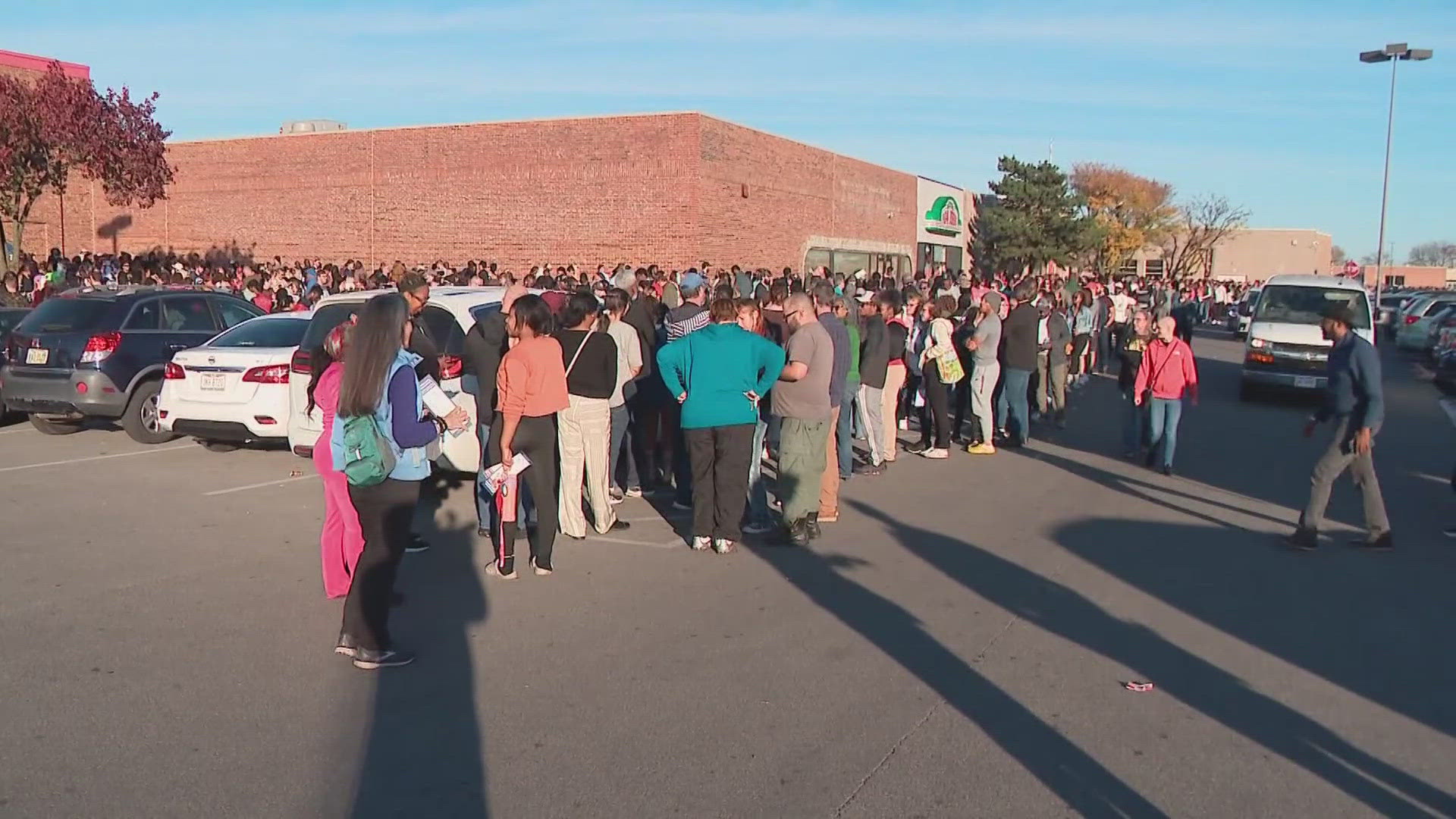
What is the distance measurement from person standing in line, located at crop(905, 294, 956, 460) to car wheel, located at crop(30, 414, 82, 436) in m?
9.85

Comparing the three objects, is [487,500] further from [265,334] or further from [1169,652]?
[265,334]

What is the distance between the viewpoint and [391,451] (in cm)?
→ 584

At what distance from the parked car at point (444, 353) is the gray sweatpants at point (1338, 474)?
247 inches

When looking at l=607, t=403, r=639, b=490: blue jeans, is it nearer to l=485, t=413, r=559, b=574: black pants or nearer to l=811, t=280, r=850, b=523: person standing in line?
l=485, t=413, r=559, b=574: black pants

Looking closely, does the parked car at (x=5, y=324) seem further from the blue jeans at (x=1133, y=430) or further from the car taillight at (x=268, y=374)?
the blue jeans at (x=1133, y=430)

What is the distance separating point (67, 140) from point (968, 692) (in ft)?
71.5

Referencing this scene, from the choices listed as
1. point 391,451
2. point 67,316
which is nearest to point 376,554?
point 391,451

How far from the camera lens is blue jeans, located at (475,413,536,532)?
8.41 metres

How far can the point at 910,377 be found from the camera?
52.2 ft

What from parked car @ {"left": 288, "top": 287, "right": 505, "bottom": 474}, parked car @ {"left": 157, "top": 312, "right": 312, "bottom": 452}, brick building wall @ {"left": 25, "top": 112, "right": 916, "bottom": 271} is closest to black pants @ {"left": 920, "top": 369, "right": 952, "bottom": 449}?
parked car @ {"left": 288, "top": 287, "right": 505, "bottom": 474}

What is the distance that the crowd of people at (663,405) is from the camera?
5.94 metres

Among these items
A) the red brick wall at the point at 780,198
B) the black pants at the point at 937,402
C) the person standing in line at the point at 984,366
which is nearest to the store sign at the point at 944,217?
the red brick wall at the point at 780,198

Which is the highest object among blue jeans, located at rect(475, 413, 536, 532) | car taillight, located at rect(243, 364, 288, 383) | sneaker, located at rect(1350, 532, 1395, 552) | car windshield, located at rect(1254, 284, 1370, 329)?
car windshield, located at rect(1254, 284, 1370, 329)

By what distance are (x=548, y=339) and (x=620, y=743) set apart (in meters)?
3.27
